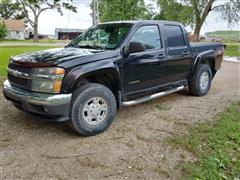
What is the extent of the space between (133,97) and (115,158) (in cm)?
170

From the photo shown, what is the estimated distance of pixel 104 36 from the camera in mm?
5453

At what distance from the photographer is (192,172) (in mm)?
3441

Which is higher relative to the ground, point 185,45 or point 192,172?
point 185,45

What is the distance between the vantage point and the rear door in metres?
5.94

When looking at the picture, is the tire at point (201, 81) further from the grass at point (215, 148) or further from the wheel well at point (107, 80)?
the wheel well at point (107, 80)

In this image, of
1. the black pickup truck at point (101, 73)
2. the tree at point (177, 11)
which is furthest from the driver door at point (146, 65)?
the tree at point (177, 11)

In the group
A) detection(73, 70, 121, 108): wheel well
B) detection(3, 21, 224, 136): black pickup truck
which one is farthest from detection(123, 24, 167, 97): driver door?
detection(73, 70, 121, 108): wheel well

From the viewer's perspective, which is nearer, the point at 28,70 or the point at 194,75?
the point at 28,70

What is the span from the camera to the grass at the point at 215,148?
346 cm

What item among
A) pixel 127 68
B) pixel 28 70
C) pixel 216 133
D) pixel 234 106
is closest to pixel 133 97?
pixel 127 68

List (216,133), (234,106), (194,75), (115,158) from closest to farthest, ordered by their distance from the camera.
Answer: (115,158) → (216,133) → (234,106) → (194,75)

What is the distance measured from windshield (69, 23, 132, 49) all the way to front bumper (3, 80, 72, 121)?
4.70 feet

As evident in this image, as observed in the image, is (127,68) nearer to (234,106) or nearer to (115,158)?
(115,158)

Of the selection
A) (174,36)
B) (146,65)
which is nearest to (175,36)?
(174,36)
